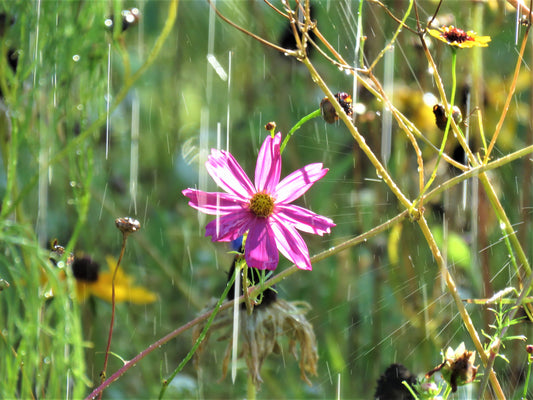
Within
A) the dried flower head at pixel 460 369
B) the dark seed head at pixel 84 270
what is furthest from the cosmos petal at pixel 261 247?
the dark seed head at pixel 84 270

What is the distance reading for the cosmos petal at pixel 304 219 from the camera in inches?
17.7

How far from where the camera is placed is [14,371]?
0.33 m

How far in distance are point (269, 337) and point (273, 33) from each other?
0.74m

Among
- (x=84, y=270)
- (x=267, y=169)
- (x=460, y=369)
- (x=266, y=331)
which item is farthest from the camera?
(x=84, y=270)

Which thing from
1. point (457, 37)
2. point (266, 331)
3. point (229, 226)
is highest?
point (457, 37)

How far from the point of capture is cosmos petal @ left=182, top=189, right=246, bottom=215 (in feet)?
1.40

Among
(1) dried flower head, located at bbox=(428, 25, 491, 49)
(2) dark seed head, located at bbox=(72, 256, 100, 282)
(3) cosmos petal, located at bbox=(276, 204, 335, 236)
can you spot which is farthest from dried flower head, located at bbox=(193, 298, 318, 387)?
(2) dark seed head, located at bbox=(72, 256, 100, 282)

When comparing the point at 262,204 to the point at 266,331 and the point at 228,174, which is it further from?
the point at 266,331

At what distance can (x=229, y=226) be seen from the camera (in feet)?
1.44

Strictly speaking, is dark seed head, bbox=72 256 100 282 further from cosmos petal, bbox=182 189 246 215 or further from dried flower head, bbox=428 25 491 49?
dried flower head, bbox=428 25 491 49

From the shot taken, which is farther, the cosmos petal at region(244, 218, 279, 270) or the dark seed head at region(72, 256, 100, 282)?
the dark seed head at region(72, 256, 100, 282)

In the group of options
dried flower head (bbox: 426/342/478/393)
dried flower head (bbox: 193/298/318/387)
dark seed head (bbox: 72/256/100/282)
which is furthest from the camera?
dark seed head (bbox: 72/256/100/282)

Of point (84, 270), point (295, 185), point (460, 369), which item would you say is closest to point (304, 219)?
point (295, 185)

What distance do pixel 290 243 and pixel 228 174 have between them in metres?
0.07
